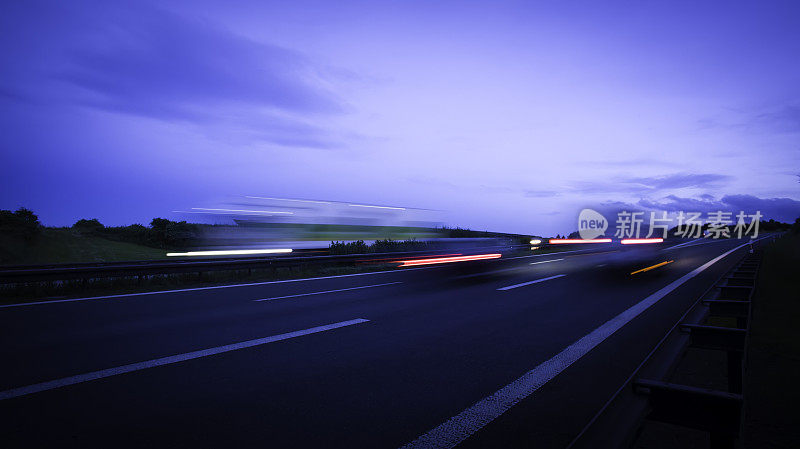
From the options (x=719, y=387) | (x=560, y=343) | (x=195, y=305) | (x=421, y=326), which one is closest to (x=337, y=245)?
(x=195, y=305)

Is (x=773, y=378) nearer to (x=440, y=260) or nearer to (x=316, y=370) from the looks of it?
(x=316, y=370)

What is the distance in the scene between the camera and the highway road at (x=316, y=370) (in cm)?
296

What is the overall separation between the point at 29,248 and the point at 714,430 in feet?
113

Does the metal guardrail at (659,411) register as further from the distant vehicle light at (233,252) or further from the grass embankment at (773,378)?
the distant vehicle light at (233,252)

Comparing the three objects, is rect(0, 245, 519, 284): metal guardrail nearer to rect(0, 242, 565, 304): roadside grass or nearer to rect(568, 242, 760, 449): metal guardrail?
rect(0, 242, 565, 304): roadside grass

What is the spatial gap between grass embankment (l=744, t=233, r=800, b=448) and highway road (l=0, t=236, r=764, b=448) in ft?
3.34

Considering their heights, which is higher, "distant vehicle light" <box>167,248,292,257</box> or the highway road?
"distant vehicle light" <box>167,248,292,257</box>

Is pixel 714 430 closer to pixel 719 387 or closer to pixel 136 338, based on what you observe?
pixel 719 387

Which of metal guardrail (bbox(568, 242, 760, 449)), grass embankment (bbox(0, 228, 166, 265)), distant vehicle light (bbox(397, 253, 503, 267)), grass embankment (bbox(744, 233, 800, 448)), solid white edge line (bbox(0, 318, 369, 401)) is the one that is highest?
metal guardrail (bbox(568, 242, 760, 449))

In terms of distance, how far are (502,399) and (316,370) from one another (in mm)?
1942

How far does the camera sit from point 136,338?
5.48m

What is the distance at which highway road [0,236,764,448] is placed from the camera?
9.71 ft

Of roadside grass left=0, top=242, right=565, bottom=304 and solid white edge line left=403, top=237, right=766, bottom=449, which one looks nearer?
solid white edge line left=403, top=237, right=766, bottom=449

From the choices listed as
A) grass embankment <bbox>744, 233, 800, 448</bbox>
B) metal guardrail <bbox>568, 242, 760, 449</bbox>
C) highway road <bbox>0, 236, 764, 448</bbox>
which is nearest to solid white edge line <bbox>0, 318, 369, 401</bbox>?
highway road <bbox>0, 236, 764, 448</bbox>
